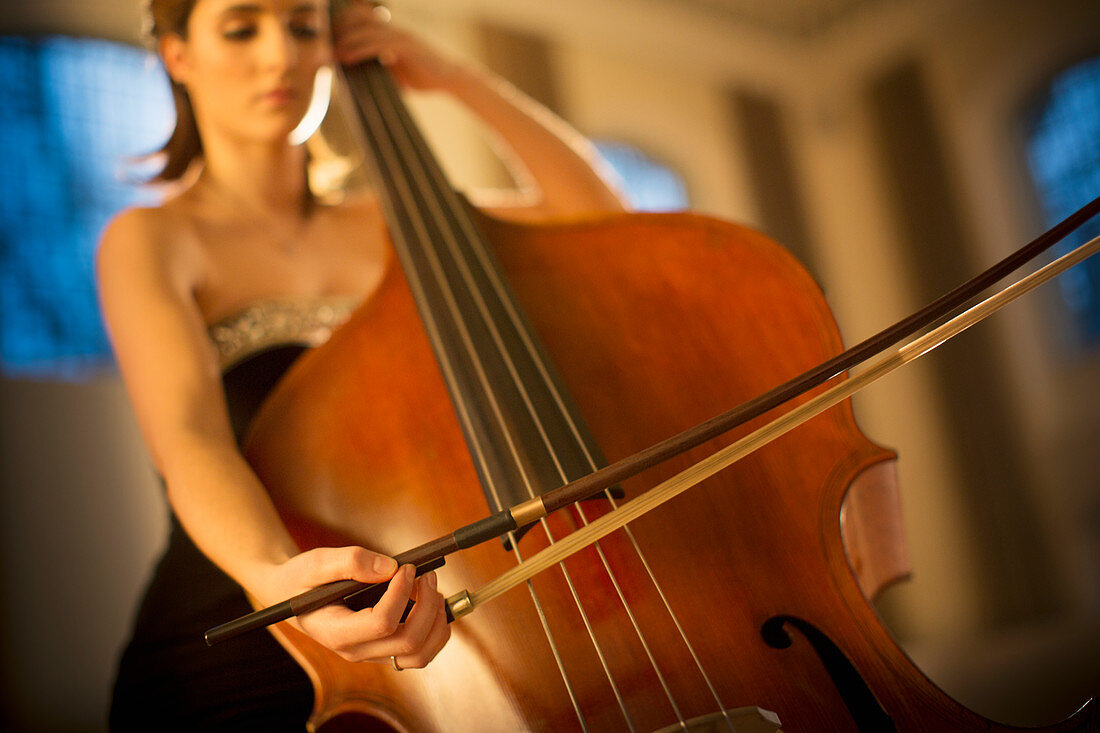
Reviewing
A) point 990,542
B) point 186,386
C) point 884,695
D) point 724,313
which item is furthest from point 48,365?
point 990,542

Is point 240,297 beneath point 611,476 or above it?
above

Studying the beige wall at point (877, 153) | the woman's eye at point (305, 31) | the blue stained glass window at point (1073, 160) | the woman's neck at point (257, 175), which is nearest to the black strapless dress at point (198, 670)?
the woman's neck at point (257, 175)

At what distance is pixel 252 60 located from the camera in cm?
74

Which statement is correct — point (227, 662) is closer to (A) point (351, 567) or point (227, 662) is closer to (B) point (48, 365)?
(A) point (351, 567)

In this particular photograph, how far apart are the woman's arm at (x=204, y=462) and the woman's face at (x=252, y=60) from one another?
5.2 inches

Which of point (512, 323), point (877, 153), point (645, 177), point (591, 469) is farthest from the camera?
point (877, 153)

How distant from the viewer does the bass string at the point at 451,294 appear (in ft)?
1.39

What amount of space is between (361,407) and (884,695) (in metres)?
0.36

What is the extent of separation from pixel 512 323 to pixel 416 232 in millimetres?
146

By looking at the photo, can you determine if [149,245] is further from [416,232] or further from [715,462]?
[715,462]

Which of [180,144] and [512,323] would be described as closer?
[512,323]

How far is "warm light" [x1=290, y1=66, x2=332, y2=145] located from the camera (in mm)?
816

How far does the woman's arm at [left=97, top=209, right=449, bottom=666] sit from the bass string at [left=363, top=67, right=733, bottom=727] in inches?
4.3

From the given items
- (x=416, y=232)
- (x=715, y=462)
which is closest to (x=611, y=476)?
(x=715, y=462)
